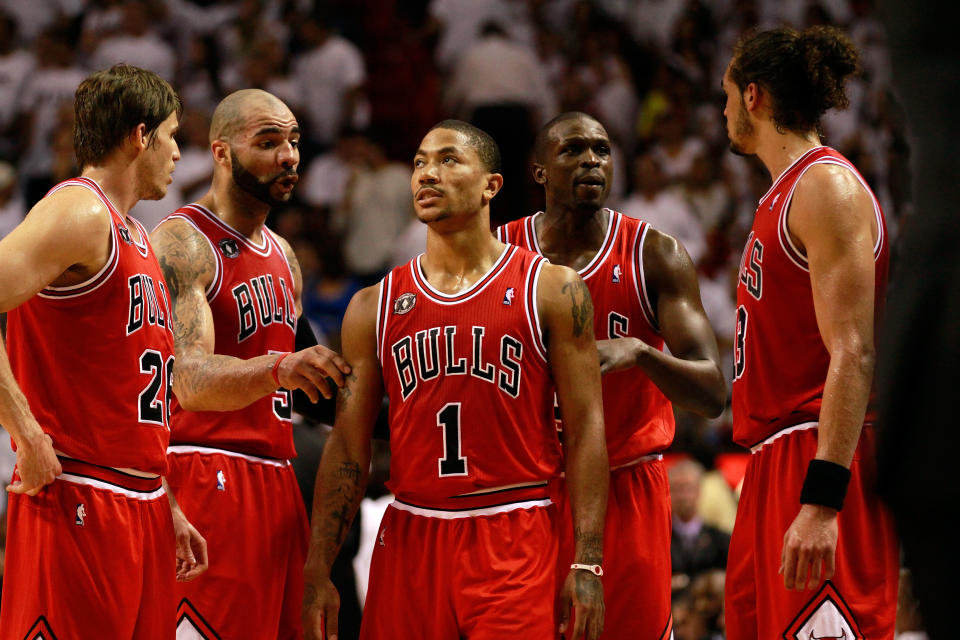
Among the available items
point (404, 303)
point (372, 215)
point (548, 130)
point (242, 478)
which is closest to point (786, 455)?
point (404, 303)

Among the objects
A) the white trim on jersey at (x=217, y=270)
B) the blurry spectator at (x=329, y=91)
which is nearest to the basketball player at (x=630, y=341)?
the white trim on jersey at (x=217, y=270)

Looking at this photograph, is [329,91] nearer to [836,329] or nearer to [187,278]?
[187,278]

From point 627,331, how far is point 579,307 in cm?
84

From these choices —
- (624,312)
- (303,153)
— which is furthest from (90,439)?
(303,153)

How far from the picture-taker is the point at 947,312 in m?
1.74

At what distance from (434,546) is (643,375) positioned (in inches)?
54.8

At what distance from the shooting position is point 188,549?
469 centimetres

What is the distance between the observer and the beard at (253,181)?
17.9 feet

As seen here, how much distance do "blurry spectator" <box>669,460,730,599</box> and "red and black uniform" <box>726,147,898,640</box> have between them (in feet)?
11.3

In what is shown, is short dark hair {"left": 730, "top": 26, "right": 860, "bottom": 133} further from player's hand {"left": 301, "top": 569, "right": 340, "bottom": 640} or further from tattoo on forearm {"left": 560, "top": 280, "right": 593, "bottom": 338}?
player's hand {"left": 301, "top": 569, "right": 340, "bottom": 640}

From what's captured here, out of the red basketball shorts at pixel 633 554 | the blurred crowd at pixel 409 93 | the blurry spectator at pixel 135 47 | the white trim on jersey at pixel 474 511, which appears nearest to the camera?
the white trim on jersey at pixel 474 511

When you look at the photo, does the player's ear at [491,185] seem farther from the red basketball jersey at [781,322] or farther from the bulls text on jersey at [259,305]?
the bulls text on jersey at [259,305]

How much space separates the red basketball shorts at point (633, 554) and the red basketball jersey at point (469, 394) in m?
0.54

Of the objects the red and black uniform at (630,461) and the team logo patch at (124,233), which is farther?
the red and black uniform at (630,461)
